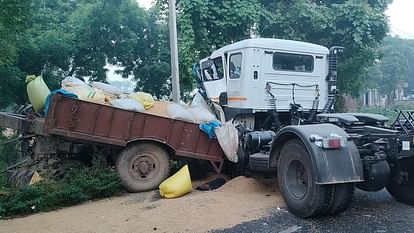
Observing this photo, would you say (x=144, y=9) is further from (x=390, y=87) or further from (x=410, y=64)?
(x=410, y=64)

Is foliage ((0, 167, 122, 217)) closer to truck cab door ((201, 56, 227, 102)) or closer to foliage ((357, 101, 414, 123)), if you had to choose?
truck cab door ((201, 56, 227, 102))

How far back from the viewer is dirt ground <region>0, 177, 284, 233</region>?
4953 millimetres

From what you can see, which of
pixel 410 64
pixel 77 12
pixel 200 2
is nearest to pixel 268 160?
pixel 200 2

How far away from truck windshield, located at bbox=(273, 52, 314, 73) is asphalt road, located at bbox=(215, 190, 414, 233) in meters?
3.18

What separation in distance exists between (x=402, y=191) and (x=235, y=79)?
3442mm

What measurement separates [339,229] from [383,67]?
114 feet

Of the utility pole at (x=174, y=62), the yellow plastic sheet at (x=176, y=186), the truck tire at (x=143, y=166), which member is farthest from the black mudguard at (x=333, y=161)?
the utility pole at (x=174, y=62)

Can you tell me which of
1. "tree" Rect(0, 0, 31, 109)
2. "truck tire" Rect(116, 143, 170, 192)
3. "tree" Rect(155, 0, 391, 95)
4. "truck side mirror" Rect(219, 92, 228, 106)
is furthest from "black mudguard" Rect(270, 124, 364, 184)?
"tree" Rect(155, 0, 391, 95)

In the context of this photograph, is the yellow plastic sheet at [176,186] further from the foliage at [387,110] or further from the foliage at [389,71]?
the foliage at [389,71]

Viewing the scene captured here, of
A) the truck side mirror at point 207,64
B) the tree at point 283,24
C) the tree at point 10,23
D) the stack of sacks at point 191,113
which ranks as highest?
the tree at point 283,24

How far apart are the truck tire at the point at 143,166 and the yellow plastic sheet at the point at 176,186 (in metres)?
0.69

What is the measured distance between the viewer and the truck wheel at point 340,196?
4.57 metres

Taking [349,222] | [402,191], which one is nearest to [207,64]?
[402,191]

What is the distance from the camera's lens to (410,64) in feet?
151
